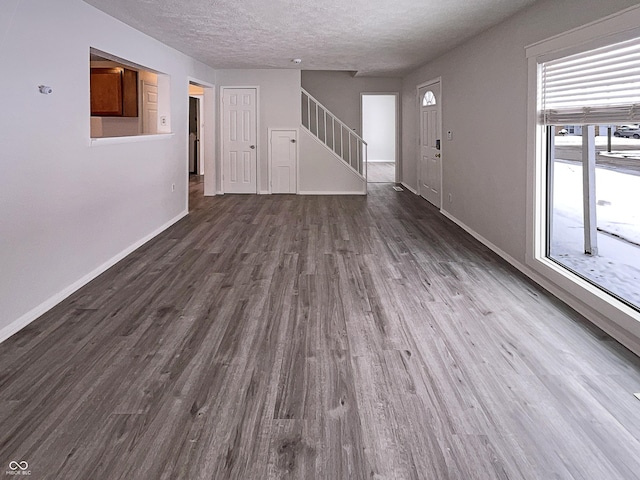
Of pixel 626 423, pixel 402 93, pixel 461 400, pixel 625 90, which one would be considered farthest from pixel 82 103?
pixel 402 93

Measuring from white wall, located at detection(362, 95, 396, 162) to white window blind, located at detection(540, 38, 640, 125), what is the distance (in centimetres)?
1405

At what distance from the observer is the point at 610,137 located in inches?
145

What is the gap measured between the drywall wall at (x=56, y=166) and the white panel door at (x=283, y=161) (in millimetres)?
4488

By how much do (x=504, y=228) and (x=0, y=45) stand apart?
4.47m

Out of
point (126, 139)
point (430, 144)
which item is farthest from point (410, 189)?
point (126, 139)

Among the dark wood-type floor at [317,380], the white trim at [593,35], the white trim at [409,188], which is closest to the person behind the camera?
the dark wood-type floor at [317,380]

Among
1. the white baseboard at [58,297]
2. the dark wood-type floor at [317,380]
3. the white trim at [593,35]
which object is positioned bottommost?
the dark wood-type floor at [317,380]

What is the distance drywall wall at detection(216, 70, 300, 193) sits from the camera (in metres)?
9.88

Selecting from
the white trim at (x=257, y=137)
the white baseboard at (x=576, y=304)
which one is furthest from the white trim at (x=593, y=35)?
the white trim at (x=257, y=137)

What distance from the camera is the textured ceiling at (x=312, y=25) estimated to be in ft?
15.3

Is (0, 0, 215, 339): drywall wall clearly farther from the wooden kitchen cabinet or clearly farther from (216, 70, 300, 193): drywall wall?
(216, 70, 300, 193): drywall wall

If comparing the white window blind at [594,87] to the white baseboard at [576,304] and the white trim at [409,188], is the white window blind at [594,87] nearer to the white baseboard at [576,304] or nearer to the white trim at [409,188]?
the white baseboard at [576,304]

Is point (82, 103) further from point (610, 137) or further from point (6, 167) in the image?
point (610, 137)

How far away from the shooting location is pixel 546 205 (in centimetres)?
457
